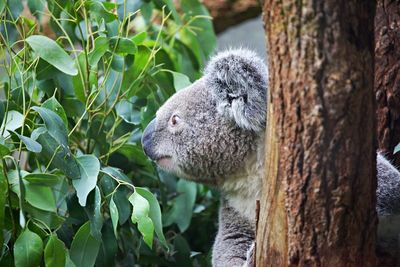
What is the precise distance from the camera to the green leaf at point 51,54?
3.03 m

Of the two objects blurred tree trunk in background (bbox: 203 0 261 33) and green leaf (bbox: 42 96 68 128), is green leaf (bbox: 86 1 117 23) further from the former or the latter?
blurred tree trunk in background (bbox: 203 0 261 33)

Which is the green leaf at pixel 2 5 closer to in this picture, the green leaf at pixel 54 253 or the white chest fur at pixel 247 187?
the green leaf at pixel 54 253

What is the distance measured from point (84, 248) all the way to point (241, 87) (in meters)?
0.88

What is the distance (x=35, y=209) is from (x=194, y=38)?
1.73m

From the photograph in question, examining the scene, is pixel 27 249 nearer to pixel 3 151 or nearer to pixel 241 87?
pixel 3 151

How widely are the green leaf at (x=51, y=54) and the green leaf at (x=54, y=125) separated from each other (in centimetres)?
22

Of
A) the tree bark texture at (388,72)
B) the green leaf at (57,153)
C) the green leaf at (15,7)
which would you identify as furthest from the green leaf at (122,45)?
the tree bark texture at (388,72)

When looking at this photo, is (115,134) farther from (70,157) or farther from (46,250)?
(46,250)

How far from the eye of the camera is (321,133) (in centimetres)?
200

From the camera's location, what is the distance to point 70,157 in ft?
9.69

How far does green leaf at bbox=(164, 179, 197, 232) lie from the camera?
3.79 m

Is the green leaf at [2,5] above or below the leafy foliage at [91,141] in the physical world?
above

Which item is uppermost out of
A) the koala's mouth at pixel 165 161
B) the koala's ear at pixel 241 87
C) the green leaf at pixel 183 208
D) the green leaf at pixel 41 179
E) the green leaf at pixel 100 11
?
the green leaf at pixel 100 11

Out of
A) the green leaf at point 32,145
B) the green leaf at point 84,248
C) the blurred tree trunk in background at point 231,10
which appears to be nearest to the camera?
the green leaf at point 32,145
